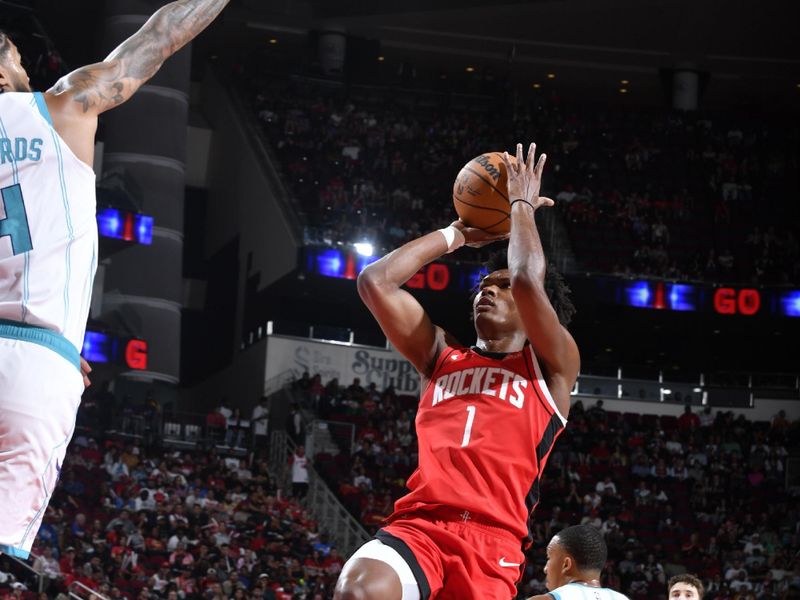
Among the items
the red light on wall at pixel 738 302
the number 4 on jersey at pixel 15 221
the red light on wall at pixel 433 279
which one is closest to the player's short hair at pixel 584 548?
the number 4 on jersey at pixel 15 221

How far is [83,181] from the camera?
338 centimetres

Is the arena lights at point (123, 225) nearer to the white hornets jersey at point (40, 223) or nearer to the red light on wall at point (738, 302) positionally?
the red light on wall at point (738, 302)

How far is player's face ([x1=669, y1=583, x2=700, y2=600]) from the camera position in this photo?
6.52m

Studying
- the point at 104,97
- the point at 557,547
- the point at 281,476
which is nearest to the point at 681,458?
the point at 281,476

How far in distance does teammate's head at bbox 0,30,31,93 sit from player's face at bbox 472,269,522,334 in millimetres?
1982

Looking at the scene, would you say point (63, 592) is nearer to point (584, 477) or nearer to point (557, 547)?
point (557, 547)

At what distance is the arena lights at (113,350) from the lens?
2456 centimetres

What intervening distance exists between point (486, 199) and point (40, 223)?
223cm

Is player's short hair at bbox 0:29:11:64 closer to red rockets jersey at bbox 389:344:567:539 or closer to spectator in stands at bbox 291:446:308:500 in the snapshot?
red rockets jersey at bbox 389:344:567:539

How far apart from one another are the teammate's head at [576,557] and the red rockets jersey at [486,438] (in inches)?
37.8

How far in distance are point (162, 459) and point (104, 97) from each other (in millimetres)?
19203

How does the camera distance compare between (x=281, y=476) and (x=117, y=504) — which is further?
(x=281, y=476)

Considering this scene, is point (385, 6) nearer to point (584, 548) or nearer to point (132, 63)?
point (584, 548)

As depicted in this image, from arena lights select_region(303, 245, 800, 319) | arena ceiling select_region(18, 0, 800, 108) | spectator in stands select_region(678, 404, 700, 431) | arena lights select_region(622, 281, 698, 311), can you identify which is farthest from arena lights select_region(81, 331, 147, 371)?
spectator in stands select_region(678, 404, 700, 431)
